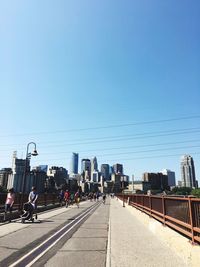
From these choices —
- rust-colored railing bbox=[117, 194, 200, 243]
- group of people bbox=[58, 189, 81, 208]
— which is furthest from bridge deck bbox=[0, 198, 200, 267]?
group of people bbox=[58, 189, 81, 208]

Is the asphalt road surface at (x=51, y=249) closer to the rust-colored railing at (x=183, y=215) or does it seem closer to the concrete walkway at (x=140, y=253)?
the concrete walkway at (x=140, y=253)

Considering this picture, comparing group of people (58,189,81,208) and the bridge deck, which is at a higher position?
group of people (58,189,81,208)

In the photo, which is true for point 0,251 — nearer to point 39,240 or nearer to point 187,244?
point 39,240

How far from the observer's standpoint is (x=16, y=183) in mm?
78062

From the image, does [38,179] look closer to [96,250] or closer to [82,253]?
[96,250]

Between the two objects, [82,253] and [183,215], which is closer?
[82,253]

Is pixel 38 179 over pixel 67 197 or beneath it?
over

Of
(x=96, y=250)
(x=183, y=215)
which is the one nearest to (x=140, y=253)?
(x=96, y=250)

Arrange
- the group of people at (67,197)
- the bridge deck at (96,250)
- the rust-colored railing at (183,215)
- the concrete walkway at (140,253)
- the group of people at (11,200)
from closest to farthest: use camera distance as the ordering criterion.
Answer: the concrete walkway at (140,253), the bridge deck at (96,250), the rust-colored railing at (183,215), the group of people at (11,200), the group of people at (67,197)

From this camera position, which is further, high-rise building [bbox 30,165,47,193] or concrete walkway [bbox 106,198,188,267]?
high-rise building [bbox 30,165,47,193]

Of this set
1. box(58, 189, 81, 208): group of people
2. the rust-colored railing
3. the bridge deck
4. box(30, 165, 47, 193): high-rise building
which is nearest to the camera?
the bridge deck

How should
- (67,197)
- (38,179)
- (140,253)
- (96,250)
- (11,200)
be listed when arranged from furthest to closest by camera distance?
1. (38,179)
2. (67,197)
3. (11,200)
4. (96,250)
5. (140,253)

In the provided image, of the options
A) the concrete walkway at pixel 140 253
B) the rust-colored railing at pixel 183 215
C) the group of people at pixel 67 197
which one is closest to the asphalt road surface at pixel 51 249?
the concrete walkway at pixel 140 253

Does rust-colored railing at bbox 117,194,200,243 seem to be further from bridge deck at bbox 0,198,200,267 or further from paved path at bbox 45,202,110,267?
paved path at bbox 45,202,110,267
